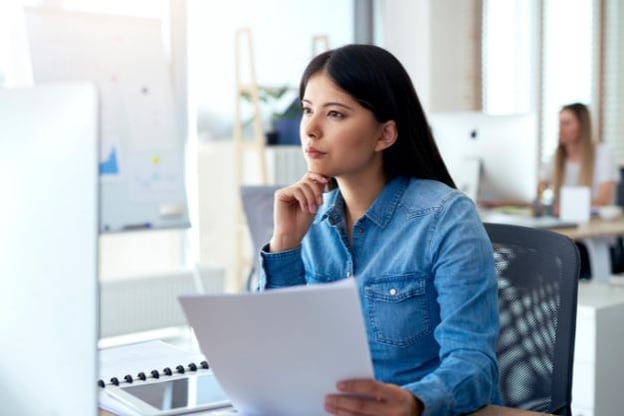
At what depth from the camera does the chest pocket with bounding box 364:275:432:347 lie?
143cm

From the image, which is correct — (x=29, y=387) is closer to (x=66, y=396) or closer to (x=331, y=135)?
(x=66, y=396)

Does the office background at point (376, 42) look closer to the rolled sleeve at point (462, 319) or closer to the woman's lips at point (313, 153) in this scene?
the woman's lips at point (313, 153)

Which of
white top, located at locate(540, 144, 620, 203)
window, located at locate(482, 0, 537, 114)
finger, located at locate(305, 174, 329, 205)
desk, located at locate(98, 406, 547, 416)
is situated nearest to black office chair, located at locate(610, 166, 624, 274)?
white top, located at locate(540, 144, 620, 203)

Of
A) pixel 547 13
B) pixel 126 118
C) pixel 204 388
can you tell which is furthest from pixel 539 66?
pixel 204 388

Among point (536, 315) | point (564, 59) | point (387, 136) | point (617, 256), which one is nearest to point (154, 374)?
point (387, 136)

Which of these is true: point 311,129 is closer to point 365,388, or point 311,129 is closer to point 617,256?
point 365,388

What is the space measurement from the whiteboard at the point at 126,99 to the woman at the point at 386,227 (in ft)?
7.78

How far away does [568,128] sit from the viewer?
16.2 feet

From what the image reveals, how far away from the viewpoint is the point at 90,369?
2.46 feet

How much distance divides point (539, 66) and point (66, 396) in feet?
22.2

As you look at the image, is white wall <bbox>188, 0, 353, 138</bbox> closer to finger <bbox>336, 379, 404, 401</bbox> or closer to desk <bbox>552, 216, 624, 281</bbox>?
desk <bbox>552, 216, 624, 281</bbox>

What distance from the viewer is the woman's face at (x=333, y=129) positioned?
151 centimetres

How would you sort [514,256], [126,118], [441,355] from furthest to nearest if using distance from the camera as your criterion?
[126,118]
[514,256]
[441,355]

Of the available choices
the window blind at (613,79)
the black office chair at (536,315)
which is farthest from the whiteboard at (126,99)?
the window blind at (613,79)
